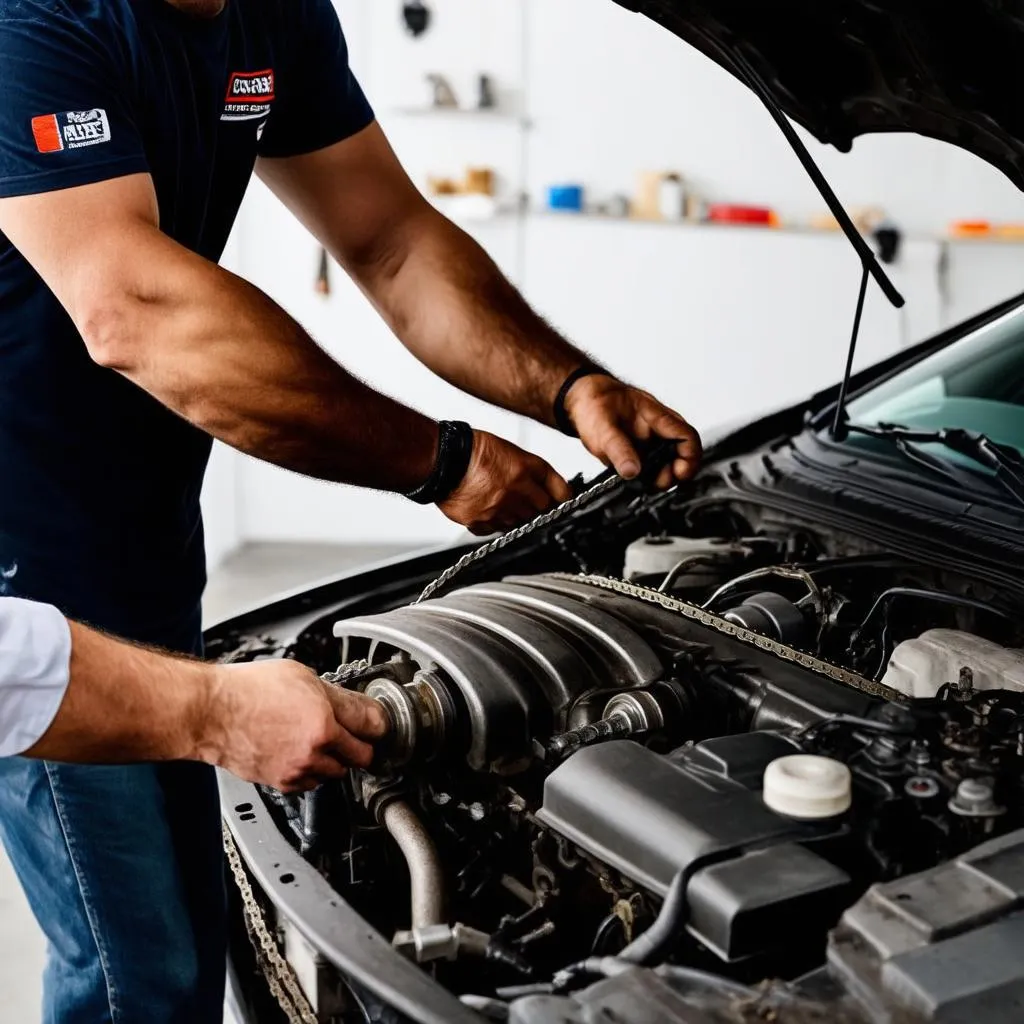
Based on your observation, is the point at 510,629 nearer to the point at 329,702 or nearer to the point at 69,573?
the point at 329,702

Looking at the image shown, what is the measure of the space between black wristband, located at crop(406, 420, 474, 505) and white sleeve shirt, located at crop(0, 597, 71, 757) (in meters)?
0.47

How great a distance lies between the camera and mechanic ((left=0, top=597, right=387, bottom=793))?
3.38ft

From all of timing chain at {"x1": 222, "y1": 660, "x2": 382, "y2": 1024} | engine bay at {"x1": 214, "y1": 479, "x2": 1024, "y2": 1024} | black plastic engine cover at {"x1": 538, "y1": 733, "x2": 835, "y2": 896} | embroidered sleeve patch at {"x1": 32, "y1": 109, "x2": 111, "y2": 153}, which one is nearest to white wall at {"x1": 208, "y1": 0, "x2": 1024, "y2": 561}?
engine bay at {"x1": 214, "y1": 479, "x2": 1024, "y2": 1024}

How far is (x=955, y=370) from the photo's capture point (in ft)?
6.70

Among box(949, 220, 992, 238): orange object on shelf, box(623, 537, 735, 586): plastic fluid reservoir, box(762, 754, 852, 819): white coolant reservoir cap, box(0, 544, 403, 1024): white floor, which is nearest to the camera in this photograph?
box(762, 754, 852, 819): white coolant reservoir cap

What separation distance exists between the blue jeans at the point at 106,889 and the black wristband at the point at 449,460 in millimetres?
507

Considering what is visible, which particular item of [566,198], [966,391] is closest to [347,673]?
[966,391]

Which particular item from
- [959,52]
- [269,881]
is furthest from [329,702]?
[959,52]

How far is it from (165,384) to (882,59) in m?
0.89

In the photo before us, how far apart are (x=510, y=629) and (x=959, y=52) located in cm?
80

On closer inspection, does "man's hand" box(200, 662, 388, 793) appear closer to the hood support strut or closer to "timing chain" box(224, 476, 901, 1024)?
"timing chain" box(224, 476, 901, 1024)

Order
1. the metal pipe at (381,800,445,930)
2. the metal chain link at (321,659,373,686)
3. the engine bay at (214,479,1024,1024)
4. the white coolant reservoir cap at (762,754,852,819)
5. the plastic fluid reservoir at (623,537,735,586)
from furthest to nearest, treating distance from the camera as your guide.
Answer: the plastic fluid reservoir at (623,537,735,586)
the metal chain link at (321,659,373,686)
the metal pipe at (381,800,445,930)
the white coolant reservoir cap at (762,754,852,819)
the engine bay at (214,479,1024,1024)

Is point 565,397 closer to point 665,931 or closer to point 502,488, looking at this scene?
point 502,488

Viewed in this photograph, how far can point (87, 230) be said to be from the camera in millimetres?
1285
